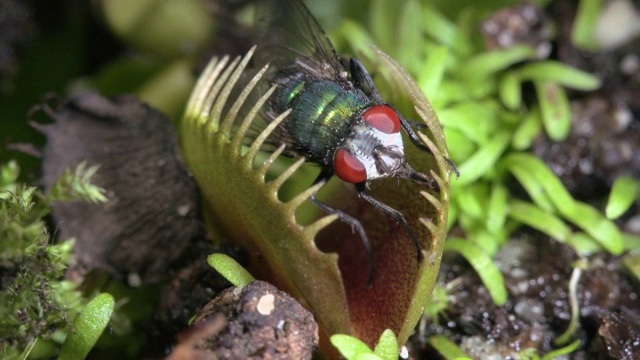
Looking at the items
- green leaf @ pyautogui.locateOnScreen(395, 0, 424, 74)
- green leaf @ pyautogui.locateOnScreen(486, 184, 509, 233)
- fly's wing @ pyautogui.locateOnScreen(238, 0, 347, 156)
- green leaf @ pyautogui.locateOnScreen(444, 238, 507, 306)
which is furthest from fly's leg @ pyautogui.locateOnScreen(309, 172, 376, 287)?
green leaf @ pyautogui.locateOnScreen(395, 0, 424, 74)

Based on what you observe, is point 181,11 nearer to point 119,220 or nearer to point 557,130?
point 119,220

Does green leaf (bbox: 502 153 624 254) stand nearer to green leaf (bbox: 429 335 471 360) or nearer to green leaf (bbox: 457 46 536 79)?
green leaf (bbox: 457 46 536 79)

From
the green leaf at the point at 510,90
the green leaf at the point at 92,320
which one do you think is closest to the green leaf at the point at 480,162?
the green leaf at the point at 510,90

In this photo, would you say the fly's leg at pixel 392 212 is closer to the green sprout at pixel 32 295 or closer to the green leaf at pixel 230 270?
the green leaf at pixel 230 270

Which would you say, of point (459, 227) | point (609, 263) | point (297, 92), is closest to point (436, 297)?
point (459, 227)

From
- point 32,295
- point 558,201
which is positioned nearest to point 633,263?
point 558,201

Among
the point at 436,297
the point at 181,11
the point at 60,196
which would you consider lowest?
→ the point at 436,297
